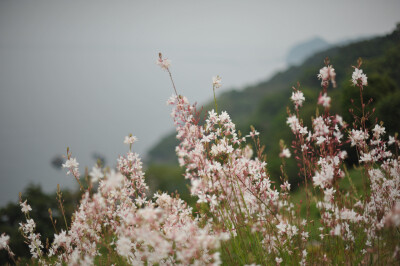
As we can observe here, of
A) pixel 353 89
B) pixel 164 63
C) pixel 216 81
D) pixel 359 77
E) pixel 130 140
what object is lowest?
pixel 359 77

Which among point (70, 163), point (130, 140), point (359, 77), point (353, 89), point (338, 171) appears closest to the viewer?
point (338, 171)

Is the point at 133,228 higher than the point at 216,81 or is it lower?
lower

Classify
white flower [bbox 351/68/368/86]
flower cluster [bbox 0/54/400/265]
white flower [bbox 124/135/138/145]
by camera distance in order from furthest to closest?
1. white flower [bbox 124/135/138/145]
2. white flower [bbox 351/68/368/86]
3. flower cluster [bbox 0/54/400/265]

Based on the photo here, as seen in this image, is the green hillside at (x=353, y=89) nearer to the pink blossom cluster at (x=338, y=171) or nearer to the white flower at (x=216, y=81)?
the pink blossom cluster at (x=338, y=171)

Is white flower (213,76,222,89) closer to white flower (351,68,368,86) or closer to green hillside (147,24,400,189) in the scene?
white flower (351,68,368,86)

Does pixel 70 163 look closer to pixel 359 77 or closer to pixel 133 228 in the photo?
pixel 133 228

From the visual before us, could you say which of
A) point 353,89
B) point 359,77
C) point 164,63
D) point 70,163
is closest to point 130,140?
point 70,163

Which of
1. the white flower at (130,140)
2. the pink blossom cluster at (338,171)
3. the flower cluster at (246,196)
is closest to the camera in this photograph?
the pink blossom cluster at (338,171)

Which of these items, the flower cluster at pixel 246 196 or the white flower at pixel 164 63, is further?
the white flower at pixel 164 63

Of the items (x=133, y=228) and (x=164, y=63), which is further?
(x=164, y=63)

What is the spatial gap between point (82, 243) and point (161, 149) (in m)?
98.5

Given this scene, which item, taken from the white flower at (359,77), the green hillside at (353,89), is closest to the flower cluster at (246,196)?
the white flower at (359,77)

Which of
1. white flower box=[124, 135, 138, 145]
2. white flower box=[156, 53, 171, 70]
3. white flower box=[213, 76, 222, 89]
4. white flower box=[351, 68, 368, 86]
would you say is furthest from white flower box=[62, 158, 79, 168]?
white flower box=[351, 68, 368, 86]

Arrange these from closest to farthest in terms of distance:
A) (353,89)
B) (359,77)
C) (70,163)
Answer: (359,77) → (70,163) → (353,89)
